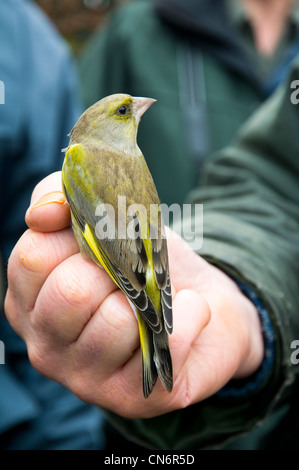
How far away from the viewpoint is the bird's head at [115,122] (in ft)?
2.95

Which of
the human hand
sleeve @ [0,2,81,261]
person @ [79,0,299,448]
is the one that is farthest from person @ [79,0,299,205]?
the human hand

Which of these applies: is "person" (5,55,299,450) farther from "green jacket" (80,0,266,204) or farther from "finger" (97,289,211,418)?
"green jacket" (80,0,266,204)

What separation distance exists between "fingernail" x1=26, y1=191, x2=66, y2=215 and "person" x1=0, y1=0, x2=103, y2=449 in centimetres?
82

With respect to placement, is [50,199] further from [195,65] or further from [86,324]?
[195,65]

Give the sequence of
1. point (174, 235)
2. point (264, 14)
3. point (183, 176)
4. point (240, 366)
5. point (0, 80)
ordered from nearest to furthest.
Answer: point (174, 235) → point (240, 366) → point (0, 80) → point (183, 176) → point (264, 14)

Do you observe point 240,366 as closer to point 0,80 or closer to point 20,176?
point 20,176

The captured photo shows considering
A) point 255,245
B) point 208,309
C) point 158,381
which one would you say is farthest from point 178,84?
point 158,381

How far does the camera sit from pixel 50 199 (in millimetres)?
935

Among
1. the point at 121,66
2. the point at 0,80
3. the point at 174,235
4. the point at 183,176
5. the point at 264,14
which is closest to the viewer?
the point at 174,235

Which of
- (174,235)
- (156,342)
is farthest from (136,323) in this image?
(174,235)

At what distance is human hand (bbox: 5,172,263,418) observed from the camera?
936 millimetres

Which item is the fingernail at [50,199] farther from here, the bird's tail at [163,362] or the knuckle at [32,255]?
the bird's tail at [163,362]

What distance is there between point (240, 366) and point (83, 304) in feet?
1.91

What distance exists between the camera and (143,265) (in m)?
0.95
